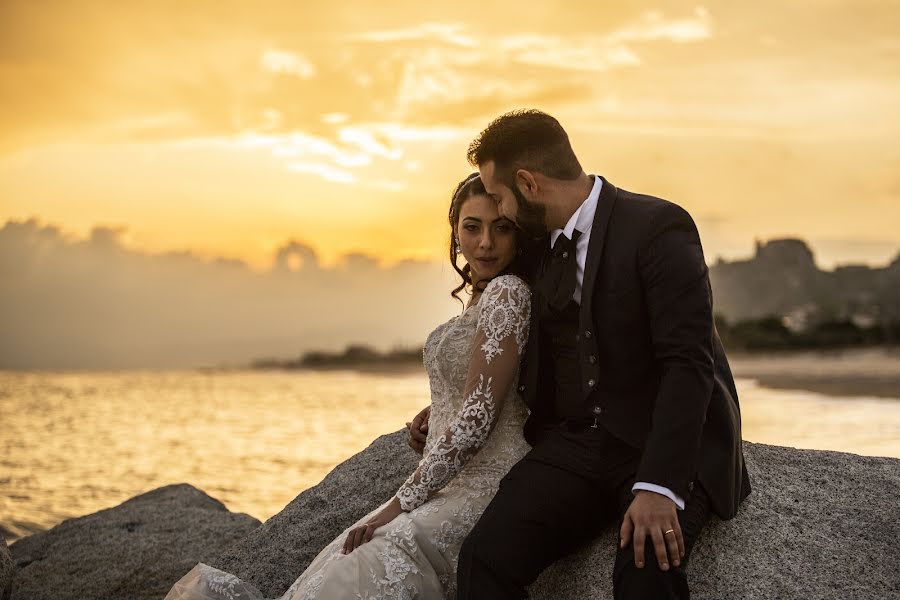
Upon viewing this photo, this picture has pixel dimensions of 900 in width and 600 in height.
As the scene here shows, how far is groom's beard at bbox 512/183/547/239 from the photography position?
13.6ft

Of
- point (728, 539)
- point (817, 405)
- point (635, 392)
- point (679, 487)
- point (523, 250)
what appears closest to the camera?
point (679, 487)

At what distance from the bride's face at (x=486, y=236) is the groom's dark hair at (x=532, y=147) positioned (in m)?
0.42

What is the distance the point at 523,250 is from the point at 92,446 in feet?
64.2

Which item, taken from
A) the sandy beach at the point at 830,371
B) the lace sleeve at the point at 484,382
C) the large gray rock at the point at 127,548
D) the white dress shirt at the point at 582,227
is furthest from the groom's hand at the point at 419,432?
the sandy beach at the point at 830,371

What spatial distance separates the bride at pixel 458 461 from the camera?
4176mm

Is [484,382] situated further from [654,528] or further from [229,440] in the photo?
[229,440]

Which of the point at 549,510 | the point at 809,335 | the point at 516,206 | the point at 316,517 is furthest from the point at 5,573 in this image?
the point at 809,335

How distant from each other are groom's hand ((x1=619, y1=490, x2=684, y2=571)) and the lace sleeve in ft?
2.87

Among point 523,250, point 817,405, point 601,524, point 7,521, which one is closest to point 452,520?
point 601,524

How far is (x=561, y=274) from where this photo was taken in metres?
Answer: 4.05

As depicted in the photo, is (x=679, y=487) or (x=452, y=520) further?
(x=452, y=520)

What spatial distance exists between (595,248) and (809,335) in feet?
111

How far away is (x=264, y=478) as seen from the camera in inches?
604

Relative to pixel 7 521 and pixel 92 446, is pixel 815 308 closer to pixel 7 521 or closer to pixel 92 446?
pixel 92 446
